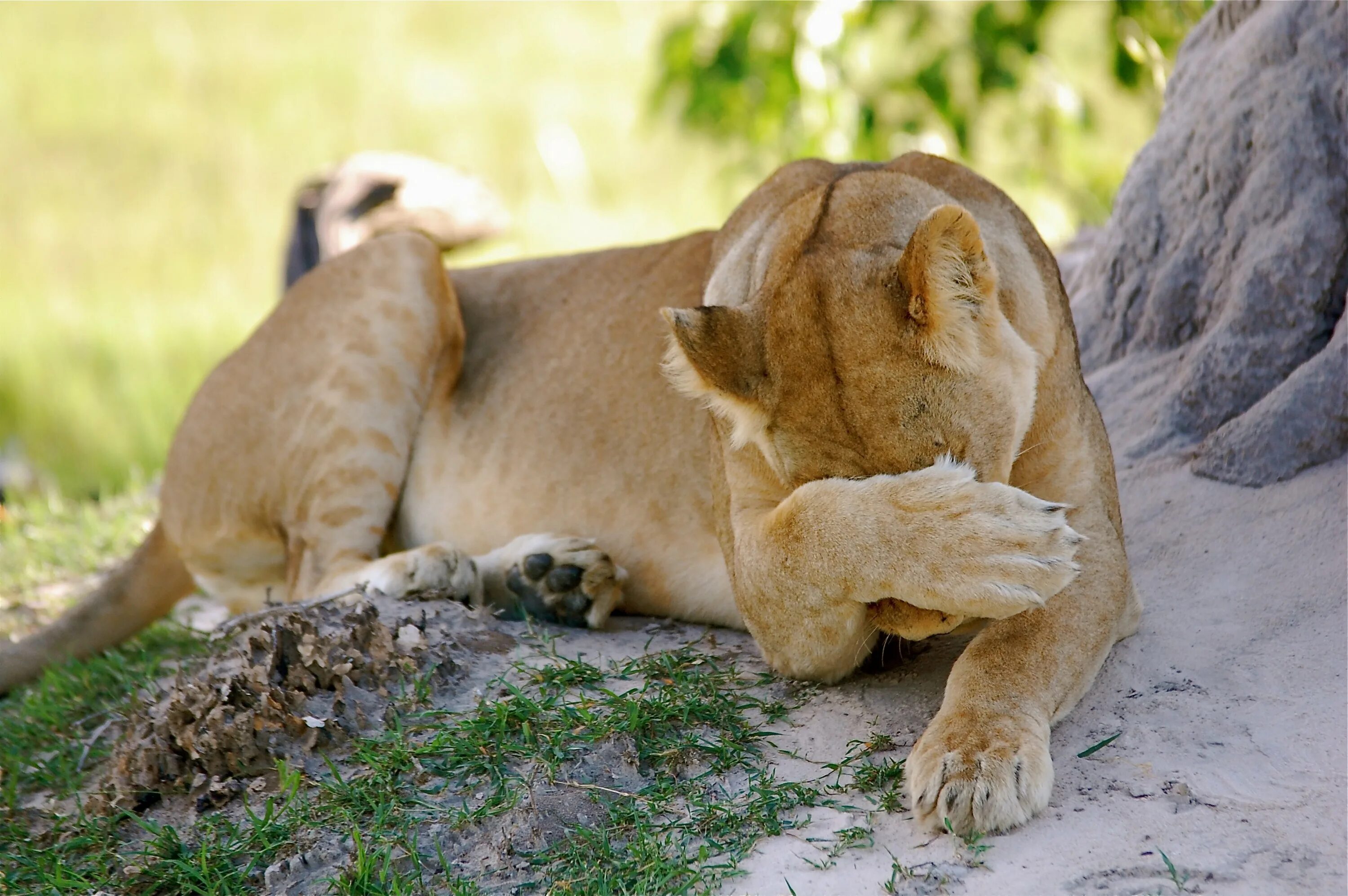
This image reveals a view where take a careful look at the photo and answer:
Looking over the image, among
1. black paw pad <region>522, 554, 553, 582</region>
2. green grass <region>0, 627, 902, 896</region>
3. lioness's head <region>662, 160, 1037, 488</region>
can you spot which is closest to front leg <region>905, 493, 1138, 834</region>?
green grass <region>0, 627, 902, 896</region>

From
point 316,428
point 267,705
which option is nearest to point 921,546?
point 267,705

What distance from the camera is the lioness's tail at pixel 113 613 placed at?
161 inches

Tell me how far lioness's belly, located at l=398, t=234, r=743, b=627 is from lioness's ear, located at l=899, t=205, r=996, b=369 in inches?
48.3

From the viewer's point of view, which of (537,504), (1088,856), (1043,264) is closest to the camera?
(1088,856)

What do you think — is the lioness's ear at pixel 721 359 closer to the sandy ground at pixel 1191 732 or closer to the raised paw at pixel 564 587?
the sandy ground at pixel 1191 732

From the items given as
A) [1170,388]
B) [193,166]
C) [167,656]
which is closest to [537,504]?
[167,656]

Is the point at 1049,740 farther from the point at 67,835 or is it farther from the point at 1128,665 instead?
the point at 67,835

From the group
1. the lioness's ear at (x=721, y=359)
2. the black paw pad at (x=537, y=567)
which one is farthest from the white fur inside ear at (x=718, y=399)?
the black paw pad at (x=537, y=567)

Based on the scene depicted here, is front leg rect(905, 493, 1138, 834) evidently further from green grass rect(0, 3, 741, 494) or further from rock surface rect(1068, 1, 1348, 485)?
green grass rect(0, 3, 741, 494)

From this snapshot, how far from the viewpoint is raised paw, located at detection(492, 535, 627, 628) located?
11.6ft

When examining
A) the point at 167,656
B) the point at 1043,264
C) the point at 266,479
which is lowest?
the point at 167,656

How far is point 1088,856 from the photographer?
217 cm

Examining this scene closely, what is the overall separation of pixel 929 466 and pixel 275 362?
102 inches

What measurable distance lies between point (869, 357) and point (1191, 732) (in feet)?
3.13
